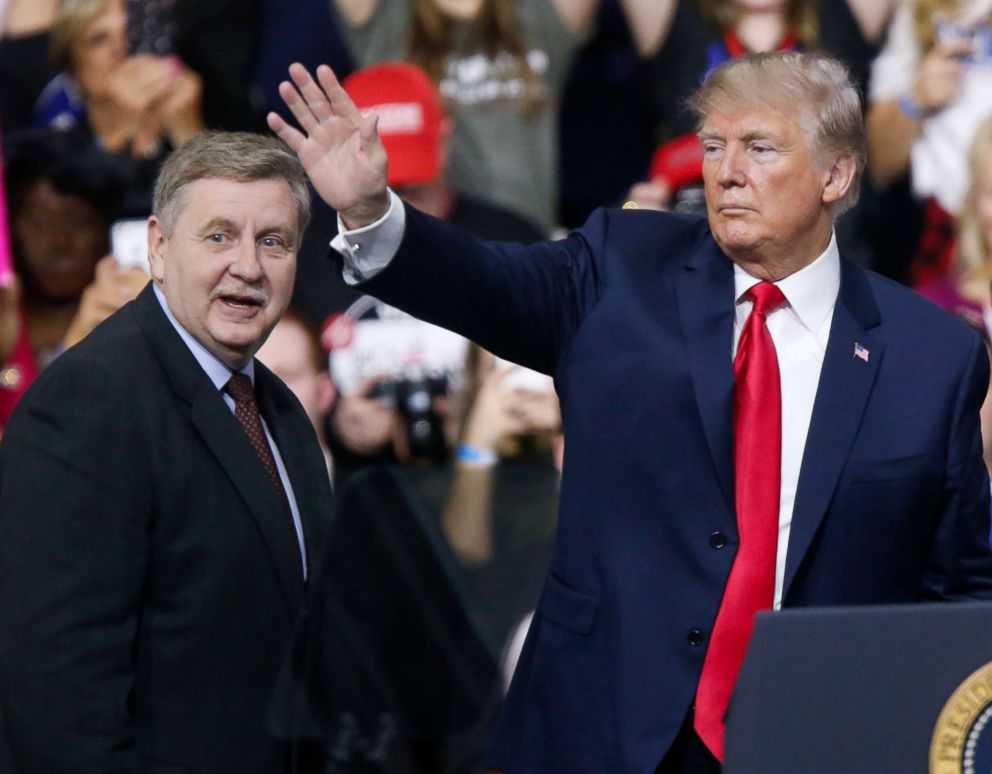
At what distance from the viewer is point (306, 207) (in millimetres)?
2453

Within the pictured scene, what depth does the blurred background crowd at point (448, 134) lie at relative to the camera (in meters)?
4.38

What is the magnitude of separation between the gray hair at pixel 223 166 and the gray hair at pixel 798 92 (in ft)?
1.89

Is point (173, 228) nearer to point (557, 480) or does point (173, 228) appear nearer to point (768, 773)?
point (768, 773)

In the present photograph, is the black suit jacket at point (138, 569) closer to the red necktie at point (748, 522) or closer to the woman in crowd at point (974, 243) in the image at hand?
the red necktie at point (748, 522)

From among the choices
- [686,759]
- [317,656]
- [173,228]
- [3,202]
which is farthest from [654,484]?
[3,202]

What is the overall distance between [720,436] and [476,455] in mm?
1868

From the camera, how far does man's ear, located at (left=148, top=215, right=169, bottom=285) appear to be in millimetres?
2404

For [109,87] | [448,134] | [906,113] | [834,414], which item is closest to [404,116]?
[448,134]

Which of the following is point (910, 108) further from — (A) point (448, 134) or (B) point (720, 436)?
(B) point (720, 436)

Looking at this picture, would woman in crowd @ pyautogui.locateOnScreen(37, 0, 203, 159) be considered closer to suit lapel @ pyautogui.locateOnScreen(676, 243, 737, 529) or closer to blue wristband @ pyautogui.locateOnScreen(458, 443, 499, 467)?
blue wristband @ pyautogui.locateOnScreen(458, 443, 499, 467)

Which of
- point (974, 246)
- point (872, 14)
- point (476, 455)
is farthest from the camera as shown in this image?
point (872, 14)

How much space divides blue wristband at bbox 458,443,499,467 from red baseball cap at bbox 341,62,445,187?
32.2 inches

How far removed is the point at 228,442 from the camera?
2.35 meters

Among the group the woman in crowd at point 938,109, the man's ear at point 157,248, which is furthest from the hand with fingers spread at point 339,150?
the woman in crowd at point 938,109
